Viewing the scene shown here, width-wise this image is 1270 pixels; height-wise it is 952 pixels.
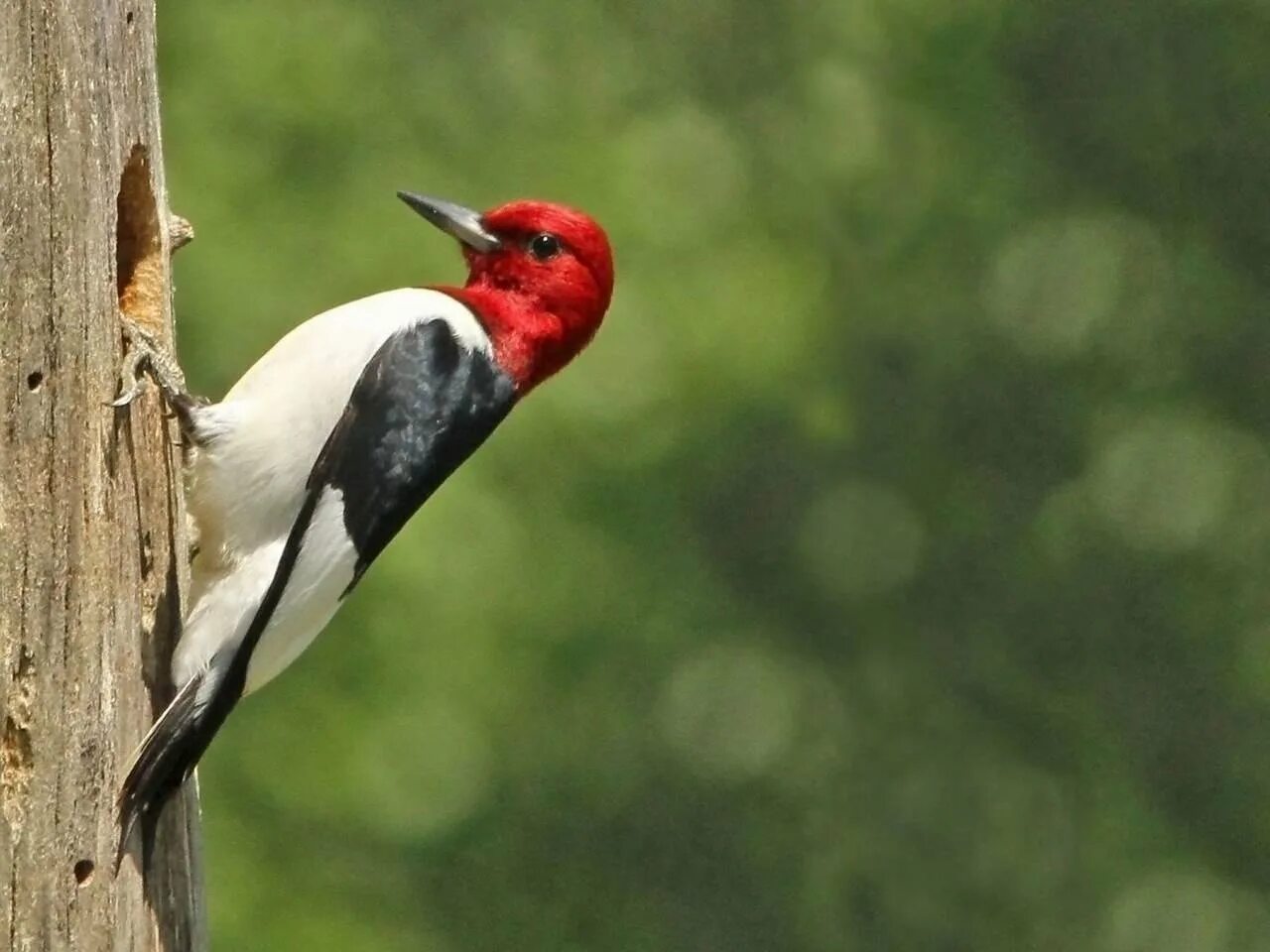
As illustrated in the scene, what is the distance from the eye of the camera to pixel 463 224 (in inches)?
229

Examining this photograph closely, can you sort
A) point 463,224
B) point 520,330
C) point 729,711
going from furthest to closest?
point 729,711
point 463,224
point 520,330

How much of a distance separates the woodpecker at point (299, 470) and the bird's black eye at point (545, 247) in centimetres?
34

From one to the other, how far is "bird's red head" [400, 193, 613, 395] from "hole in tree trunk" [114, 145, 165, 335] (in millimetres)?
833

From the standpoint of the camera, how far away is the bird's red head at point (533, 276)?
18.4ft

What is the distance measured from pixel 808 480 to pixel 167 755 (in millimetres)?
7702

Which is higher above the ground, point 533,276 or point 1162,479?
point 533,276

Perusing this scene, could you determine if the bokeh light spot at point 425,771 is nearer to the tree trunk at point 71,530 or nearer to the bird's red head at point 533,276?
the bird's red head at point 533,276

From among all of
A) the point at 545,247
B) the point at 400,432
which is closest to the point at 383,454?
the point at 400,432

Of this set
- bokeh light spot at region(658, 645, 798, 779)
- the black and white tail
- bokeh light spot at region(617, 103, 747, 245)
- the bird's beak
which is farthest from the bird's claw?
bokeh light spot at region(658, 645, 798, 779)

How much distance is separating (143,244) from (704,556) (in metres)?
6.88

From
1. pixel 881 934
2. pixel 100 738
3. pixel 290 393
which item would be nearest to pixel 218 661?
pixel 100 738

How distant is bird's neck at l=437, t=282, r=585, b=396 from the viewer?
5.53 m

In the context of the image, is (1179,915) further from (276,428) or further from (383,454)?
(276,428)

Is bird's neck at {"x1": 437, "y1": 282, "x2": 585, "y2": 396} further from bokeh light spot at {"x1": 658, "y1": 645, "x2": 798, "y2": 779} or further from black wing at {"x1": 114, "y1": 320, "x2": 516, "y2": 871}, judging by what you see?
bokeh light spot at {"x1": 658, "y1": 645, "x2": 798, "y2": 779}
